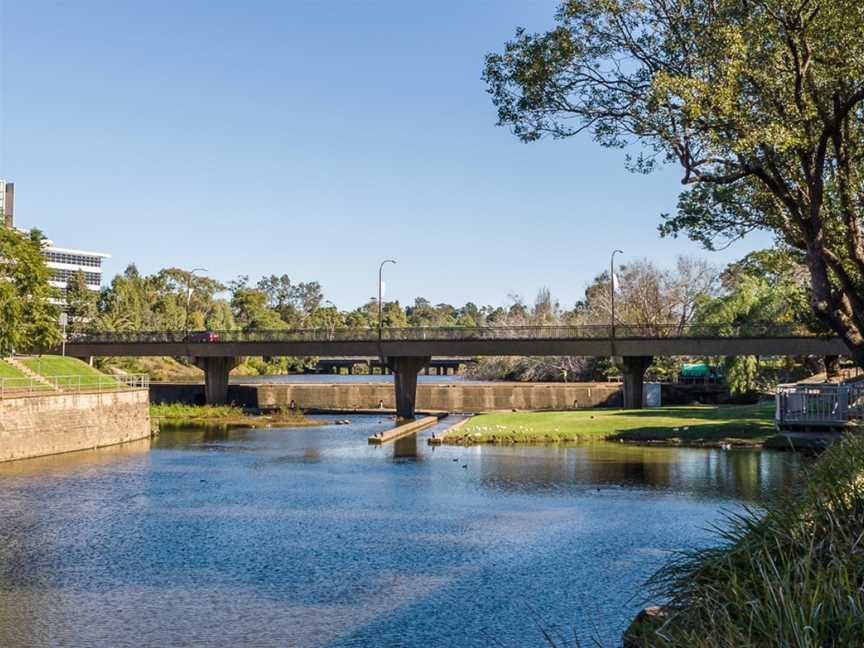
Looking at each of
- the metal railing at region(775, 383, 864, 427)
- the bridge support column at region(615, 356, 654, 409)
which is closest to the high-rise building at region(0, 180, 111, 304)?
the bridge support column at region(615, 356, 654, 409)

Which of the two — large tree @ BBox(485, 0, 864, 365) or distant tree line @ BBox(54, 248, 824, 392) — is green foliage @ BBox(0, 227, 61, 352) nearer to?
distant tree line @ BBox(54, 248, 824, 392)

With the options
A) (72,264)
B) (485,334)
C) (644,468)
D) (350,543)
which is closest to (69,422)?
(644,468)

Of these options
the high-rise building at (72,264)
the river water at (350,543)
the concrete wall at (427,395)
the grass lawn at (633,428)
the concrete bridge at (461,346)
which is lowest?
the river water at (350,543)

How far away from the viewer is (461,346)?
7000 centimetres

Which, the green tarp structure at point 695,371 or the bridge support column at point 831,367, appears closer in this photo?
the bridge support column at point 831,367

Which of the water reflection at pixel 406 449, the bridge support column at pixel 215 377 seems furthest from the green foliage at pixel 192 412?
the water reflection at pixel 406 449

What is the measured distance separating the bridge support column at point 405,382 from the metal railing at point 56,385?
62.7ft

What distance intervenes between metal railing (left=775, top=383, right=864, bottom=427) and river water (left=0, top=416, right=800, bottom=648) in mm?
2576

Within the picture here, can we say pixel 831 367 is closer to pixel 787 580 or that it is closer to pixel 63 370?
pixel 63 370

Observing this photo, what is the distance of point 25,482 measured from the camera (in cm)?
3703

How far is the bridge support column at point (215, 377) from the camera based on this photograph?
8038 centimetres

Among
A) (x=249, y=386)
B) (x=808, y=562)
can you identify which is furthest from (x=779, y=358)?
(x=808, y=562)

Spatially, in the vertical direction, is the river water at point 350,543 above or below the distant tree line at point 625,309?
below

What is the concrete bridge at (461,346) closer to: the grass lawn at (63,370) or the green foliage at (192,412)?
the green foliage at (192,412)
